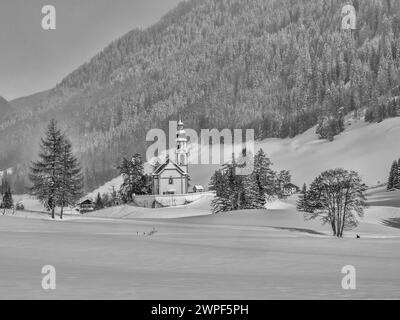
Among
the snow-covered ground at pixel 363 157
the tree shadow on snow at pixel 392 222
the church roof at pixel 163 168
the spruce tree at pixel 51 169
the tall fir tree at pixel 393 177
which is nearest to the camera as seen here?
the spruce tree at pixel 51 169

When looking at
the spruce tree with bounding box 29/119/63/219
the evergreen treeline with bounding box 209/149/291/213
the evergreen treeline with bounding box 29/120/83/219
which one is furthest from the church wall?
the spruce tree with bounding box 29/119/63/219

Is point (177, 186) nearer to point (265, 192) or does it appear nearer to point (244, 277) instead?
point (265, 192)

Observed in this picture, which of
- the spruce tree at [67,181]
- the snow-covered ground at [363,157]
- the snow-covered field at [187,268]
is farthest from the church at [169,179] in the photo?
the snow-covered ground at [363,157]

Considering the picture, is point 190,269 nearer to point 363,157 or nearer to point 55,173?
point 55,173

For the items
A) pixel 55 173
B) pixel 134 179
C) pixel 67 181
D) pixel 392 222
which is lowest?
pixel 392 222

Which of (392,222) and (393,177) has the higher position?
(393,177)

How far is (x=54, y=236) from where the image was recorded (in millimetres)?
29406

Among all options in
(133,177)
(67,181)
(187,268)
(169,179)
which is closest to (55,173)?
(67,181)

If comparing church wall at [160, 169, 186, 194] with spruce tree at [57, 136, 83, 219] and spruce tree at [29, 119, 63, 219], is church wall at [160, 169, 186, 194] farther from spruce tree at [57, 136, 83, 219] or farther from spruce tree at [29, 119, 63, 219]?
spruce tree at [29, 119, 63, 219]

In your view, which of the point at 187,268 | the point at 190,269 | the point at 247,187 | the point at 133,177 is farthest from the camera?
the point at 133,177

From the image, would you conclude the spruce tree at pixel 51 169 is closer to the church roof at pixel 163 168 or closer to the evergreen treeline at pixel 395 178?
the church roof at pixel 163 168

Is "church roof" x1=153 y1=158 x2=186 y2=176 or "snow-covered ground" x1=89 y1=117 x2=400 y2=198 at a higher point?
"snow-covered ground" x1=89 y1=117 x2=400 y2=198

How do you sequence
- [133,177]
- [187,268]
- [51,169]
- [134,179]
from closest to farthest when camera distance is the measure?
1. [187,268]
2. [51,169]
3. [133,177]
4. [134,179]

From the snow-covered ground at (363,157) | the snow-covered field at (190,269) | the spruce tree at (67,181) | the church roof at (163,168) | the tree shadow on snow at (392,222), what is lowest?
the snow-covered field at (190,269)
